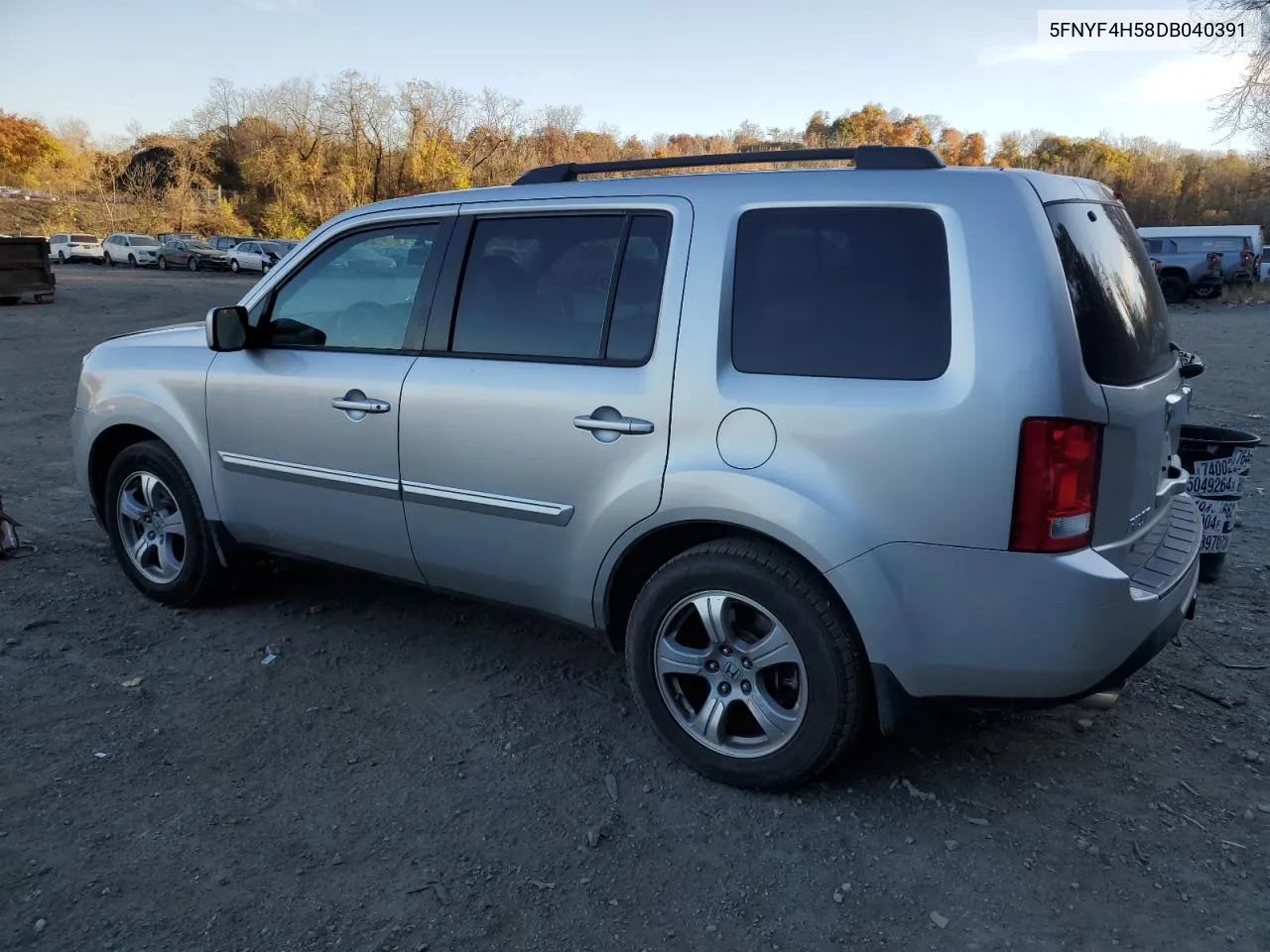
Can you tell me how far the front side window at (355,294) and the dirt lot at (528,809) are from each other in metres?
1.32

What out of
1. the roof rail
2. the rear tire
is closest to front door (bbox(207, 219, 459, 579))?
the roof rail

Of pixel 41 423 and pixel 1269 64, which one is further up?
pixel 1269 64

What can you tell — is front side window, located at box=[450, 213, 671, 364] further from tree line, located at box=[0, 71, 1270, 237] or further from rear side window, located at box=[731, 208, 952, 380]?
tree line, located at box=[0, 71, 1270, 237]

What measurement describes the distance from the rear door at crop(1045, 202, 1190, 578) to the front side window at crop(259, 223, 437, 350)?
7.64 ft

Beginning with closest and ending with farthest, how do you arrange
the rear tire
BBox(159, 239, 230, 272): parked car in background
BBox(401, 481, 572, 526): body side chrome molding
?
BBox(401, 481, 572, 526): body side chrome molding → the rear tire → BBox(159, 239, 230, 272): parked car in background

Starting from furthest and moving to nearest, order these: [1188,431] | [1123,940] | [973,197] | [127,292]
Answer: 1. [127,292]
2. [1188,431]
3. [973,197]
4. [1123,940]

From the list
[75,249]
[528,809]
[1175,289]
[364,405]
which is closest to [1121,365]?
[528,809]

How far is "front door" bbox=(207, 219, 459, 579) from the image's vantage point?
3.85m

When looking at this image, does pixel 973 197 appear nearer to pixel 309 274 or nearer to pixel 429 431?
pixel 429 431

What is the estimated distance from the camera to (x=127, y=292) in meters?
27.9

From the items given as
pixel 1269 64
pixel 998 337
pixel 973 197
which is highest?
pixel 1269 64

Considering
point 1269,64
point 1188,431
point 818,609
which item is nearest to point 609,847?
point 818,609

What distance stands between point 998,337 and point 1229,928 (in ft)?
5.28

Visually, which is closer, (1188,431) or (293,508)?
(293,508)
